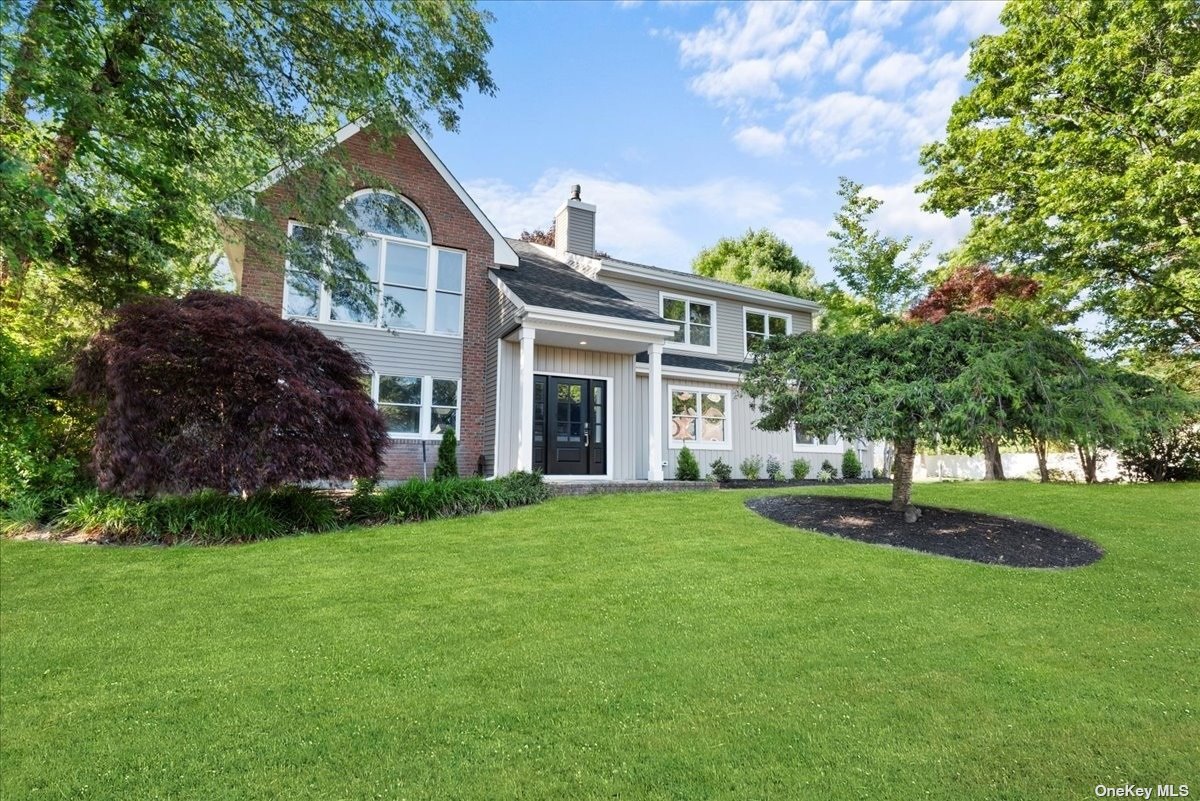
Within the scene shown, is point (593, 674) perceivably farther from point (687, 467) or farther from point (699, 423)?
point (699, 423)

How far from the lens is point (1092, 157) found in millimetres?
11336

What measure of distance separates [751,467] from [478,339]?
7.41 meters

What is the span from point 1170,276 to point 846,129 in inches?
266

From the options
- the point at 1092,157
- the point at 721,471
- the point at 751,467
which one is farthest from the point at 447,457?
the point at 1092,157

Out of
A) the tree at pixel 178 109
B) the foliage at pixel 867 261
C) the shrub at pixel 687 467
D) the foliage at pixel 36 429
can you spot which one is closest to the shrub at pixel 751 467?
the shrub at pixel 687 467

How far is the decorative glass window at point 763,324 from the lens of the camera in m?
16.9

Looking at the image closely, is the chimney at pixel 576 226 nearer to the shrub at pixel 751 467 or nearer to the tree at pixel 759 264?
the shrub at pixel 751 467

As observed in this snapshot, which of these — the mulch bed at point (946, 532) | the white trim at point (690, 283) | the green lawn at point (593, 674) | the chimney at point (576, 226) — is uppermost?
the chimney at point (576, 226)

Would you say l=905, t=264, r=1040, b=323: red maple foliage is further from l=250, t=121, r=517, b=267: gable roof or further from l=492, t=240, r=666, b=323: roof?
l=250, t=121, r=517, b=267: gable roof

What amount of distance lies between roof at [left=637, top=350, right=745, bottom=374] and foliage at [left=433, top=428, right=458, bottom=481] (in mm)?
4661

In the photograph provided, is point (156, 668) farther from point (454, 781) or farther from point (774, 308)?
point (774, 308)

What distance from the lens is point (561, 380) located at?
12328 mm

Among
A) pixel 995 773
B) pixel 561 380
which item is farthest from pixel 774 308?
pixel 995 773

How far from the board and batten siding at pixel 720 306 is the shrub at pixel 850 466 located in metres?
3.90
